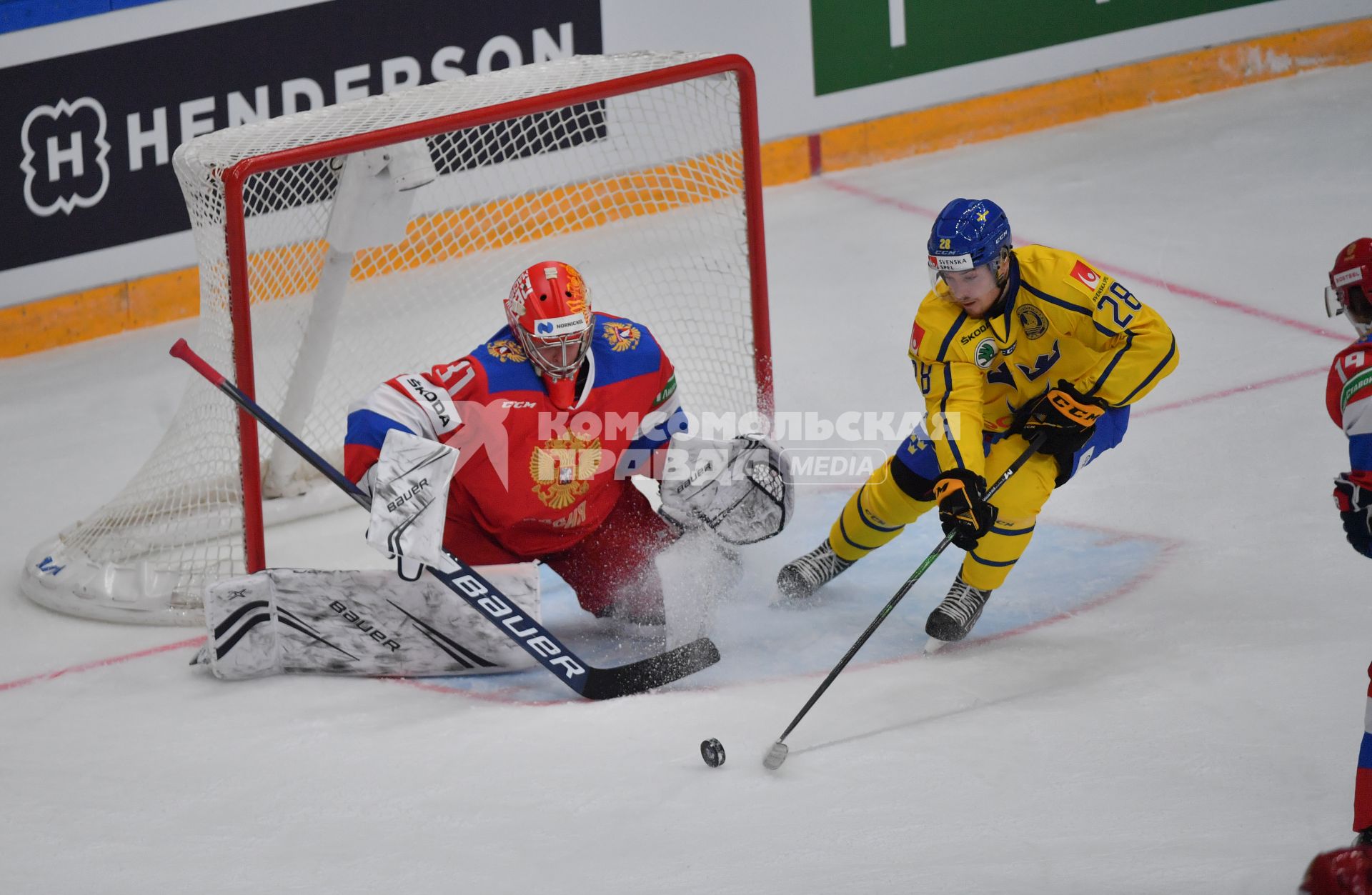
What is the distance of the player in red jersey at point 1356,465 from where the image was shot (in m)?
2.49

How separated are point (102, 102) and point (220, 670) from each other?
8.71ft

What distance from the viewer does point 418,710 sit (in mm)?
3453

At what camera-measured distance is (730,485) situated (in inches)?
149

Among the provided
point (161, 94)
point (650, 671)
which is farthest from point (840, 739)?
point (161, 94)

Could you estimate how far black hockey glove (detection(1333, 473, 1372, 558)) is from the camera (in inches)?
104

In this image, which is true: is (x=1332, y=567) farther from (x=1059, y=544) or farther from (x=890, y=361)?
(x=890, y=361)

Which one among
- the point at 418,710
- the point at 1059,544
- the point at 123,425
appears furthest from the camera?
the point at 123,425

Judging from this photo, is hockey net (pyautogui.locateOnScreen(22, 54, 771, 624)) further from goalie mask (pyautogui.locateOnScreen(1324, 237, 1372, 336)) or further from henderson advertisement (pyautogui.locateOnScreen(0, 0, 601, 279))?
goalie mask (pyautogui.locateOnScreen(1324, 237, 1372, 336))

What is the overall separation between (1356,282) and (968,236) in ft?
2.77

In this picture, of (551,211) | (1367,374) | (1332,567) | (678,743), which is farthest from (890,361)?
(1367,374)

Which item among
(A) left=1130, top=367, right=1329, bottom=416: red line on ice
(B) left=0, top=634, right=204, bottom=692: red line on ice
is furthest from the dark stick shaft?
(B) left=0, top=634, right=204, bottom=692: red line on ice

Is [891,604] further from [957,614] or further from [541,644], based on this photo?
[541,644]

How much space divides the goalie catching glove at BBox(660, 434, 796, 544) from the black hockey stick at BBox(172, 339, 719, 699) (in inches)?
15.6


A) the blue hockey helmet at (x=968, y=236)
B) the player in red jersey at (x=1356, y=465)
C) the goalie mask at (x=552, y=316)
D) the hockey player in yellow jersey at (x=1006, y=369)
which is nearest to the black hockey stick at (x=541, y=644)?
the goalie mask at (x=552, y=316)
